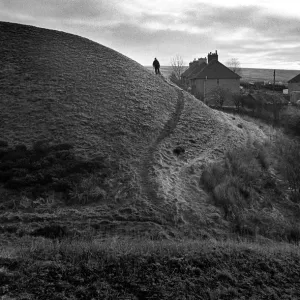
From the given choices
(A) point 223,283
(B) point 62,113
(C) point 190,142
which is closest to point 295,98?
(C) point 190,142

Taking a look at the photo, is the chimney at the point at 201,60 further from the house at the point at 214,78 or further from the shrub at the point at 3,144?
the shrub at the point at 3,144

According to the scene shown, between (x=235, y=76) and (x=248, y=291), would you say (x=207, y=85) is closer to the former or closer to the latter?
(x=235, y=76)

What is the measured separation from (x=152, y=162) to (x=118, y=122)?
184 inches

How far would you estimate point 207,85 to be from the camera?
53.8 meters

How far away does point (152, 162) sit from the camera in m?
15.3

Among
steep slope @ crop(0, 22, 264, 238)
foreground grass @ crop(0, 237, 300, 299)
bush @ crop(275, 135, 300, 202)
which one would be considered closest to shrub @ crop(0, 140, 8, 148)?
steep slope @ crop(0, 22, 264, 238)

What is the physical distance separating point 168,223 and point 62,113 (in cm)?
1051

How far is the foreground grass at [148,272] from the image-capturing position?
6.25 metres

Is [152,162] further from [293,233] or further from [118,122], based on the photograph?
[293,233]

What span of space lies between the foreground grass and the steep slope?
10.1 ft

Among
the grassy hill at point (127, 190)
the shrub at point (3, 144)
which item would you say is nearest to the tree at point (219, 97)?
the grassy hill at point (127, 190)

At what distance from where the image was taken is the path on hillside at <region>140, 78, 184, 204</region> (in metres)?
12.8

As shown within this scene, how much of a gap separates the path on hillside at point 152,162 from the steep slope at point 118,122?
0.13 feet

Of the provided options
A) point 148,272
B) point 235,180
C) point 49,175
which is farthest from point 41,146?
point 148,272
